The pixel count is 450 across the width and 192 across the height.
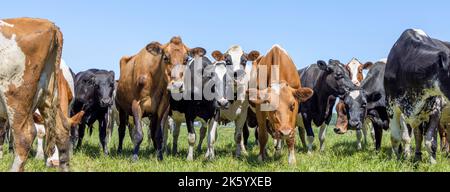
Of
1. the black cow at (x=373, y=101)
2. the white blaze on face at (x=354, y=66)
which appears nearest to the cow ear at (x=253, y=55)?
the black cow at (x=373, y=101)

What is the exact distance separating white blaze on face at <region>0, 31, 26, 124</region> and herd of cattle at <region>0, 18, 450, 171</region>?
1cm

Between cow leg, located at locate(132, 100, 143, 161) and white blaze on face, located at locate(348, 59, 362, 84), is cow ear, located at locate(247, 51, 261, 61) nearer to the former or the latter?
cow leg, located at locate(132, 100, 143, 161)

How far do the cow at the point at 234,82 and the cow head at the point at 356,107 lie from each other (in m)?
2.38

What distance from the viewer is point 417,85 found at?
7.70 meters

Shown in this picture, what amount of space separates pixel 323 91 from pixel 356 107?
134 cm

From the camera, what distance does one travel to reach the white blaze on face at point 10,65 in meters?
5.48

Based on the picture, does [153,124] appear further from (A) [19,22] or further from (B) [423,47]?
(B) [423,47]

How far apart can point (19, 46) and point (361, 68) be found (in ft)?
38.9

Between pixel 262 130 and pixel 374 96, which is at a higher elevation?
pixel 374 96

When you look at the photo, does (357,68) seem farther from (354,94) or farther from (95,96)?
(95,96)

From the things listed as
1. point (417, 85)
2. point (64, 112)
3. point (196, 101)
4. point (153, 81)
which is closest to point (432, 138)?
point (417, 85)

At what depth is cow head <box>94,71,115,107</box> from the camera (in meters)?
10.6

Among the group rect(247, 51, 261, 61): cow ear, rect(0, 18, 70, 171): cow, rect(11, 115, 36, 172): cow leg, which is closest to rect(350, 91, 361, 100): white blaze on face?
rect(247, 51, 261, 61): cow ear

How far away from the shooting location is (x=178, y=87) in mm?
8000
